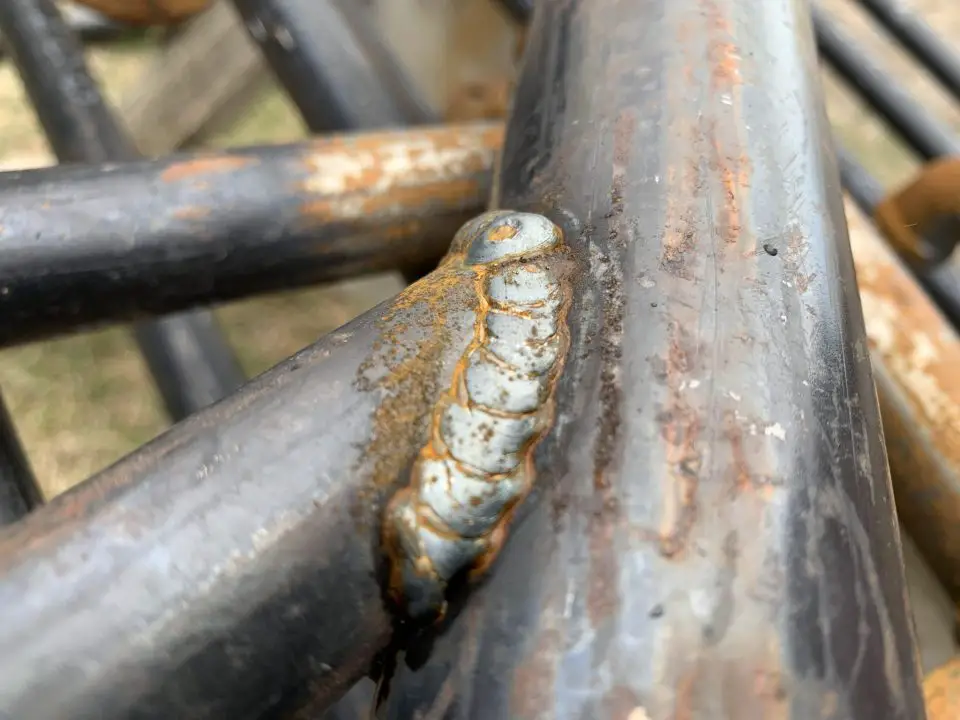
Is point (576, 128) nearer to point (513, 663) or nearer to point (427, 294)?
point (427, 294)

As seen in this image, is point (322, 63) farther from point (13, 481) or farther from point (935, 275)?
point (935, 275)

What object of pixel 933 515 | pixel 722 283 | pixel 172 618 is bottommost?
pixel 933 515

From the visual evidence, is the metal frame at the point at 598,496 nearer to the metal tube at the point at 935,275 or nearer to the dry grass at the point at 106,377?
the metal tube at the point at 935,275

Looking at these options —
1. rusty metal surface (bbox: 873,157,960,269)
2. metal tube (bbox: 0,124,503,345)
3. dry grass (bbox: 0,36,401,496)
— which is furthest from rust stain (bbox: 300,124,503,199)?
dry grass (bbox: 0,36,401,496)

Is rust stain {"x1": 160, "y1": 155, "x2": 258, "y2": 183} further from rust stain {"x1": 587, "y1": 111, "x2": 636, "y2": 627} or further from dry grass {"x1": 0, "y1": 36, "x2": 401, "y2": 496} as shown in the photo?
dry grass {"x1": 0, "y1": 36, "x2": 401, "y2": 496}

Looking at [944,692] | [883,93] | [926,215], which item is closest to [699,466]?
[944,692]

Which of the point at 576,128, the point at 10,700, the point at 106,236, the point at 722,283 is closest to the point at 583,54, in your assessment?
the point at 576,128
